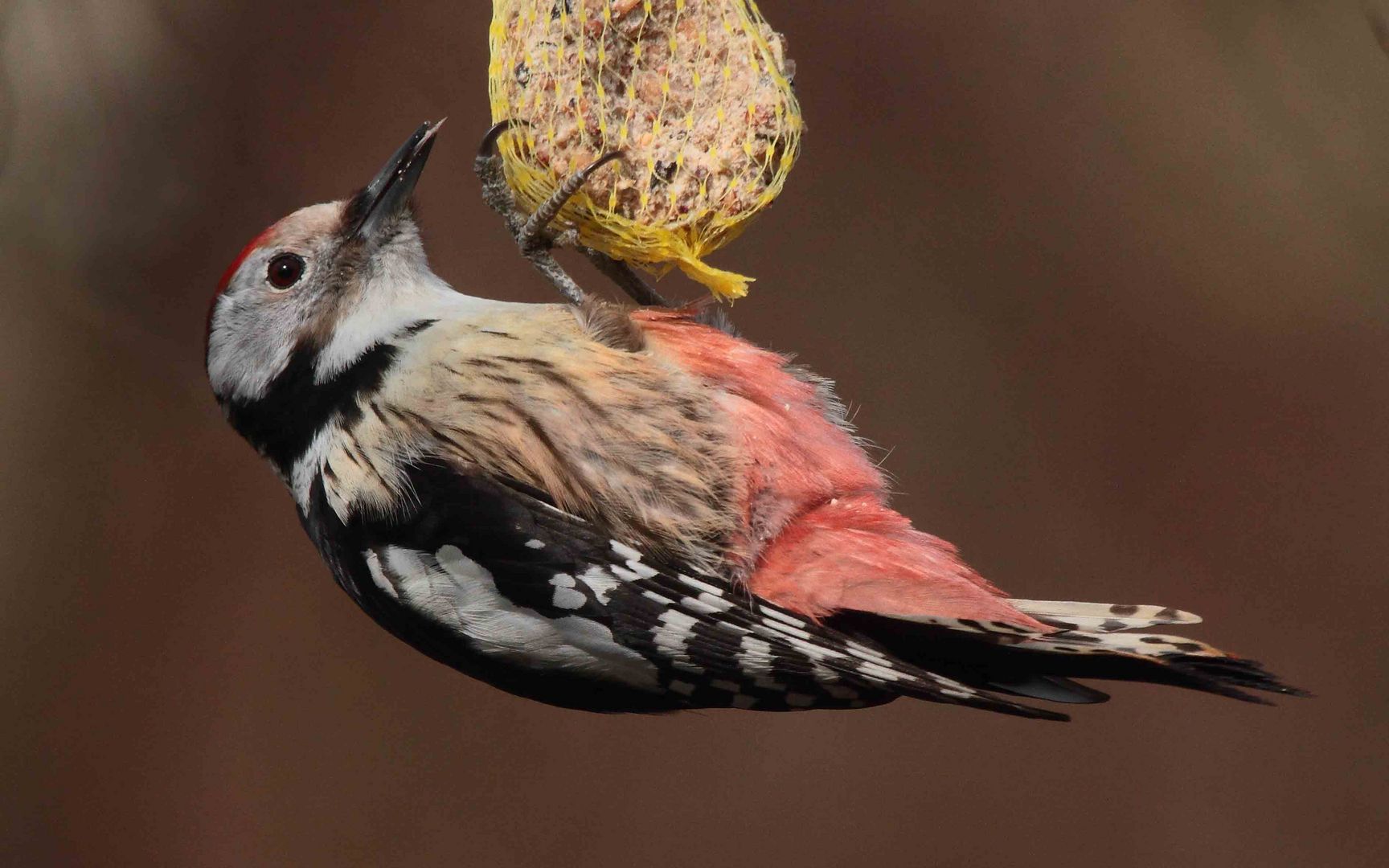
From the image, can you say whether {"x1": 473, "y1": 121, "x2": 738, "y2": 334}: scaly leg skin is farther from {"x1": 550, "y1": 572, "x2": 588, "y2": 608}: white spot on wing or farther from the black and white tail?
the black and white tail

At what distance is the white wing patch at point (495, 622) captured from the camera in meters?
1.46

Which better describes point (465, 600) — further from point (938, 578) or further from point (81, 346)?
point (81, 346)

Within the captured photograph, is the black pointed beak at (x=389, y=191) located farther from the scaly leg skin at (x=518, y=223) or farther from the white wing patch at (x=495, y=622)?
the white wing patch at (x=495, y=622)

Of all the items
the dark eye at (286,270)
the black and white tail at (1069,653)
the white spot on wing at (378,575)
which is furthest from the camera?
the dark eye at (286,270)

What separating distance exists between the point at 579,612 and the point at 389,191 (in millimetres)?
648

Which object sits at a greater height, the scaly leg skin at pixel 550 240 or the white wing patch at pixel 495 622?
the scaly leg skin at pixel 550 240

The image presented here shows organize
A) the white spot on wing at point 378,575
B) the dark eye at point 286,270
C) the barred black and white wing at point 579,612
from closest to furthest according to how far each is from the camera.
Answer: the barred black and white wing at point 579,612 < the white spot on wing at point 378,575 < the dark eye at point 286,270

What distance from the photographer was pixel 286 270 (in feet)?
5.34

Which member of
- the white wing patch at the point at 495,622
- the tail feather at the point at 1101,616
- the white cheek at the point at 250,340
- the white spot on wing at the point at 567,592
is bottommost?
the white wing patch at the point at 495,622

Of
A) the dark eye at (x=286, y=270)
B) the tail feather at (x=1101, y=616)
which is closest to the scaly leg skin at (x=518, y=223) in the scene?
the dark eye at (x=286, y=270)

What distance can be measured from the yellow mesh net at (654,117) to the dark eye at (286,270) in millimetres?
359

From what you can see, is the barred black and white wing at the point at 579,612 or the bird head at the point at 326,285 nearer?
the barred black and white wing at the point at 579,612

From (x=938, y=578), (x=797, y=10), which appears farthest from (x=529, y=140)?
(x=797, y=10)

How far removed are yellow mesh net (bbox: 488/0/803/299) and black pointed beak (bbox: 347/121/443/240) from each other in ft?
0.46
